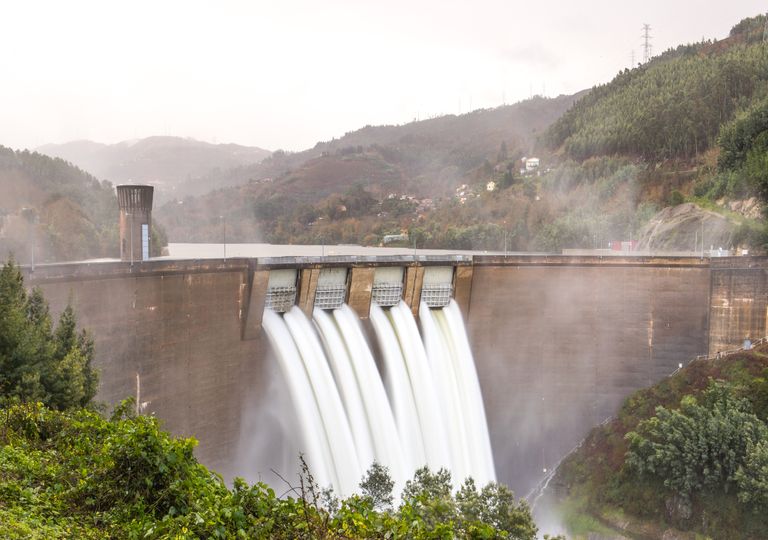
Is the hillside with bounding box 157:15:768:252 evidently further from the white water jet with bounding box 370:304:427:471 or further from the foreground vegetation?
the foreground vegetation

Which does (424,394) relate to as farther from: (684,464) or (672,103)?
(672,103)

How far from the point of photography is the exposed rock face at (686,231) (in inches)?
1769

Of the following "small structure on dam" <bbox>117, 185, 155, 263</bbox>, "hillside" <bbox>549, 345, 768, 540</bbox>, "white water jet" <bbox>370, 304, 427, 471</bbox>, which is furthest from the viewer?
"white water jet" <bbox>370, 304, 427, 471</bbox>

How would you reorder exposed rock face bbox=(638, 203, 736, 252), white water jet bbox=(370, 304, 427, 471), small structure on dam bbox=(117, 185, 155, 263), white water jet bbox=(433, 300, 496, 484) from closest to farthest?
small structure on dam bbox=(117, 185, 155, 263), white water jet bbox=(370, 304, 427, 471), white water jet bbox=(433, 300, 496, 484), exposed rock face bbox=(638, 203, 736, 252)

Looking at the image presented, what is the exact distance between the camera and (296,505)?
8297 millimetres

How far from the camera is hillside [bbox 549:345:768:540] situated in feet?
83.9

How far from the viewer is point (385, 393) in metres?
26.9

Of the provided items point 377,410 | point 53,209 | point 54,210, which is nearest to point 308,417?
point 377,410

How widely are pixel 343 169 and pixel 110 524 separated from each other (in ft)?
522

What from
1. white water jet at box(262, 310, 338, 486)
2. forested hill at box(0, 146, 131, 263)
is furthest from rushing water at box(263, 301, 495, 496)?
forested hill at box(0, 146, 131, 263)

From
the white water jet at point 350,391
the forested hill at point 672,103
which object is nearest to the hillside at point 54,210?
the white water jet at point 350,391

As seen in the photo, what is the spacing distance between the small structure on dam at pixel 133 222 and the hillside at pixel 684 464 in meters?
20.0

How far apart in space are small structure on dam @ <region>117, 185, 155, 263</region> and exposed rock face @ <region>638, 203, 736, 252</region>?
33726 millimetres

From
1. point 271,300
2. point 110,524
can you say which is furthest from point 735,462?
point 110,524
